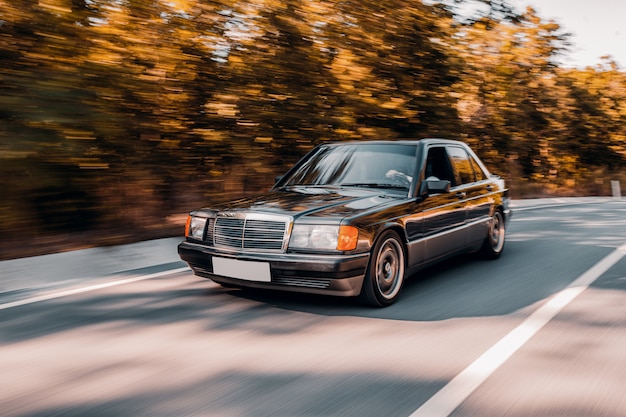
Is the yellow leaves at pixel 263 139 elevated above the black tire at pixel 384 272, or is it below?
above

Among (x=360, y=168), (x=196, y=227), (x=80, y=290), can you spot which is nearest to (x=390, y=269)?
(x=360, y=168)

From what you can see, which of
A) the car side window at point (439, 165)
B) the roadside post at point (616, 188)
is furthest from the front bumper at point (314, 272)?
the roadside post at point (616, 188)

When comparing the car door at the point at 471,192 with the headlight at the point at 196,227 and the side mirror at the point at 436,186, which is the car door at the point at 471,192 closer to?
the side mirror at the point at 436,186

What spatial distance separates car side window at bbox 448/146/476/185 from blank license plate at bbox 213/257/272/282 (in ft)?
9.42

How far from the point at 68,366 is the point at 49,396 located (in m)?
0.51

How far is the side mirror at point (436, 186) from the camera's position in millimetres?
5961

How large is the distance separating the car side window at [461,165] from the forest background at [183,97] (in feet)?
13.3

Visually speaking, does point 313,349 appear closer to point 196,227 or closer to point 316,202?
point 316,202

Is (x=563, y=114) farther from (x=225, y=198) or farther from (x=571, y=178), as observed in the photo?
(x=225, y=198)

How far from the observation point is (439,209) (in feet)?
20.6

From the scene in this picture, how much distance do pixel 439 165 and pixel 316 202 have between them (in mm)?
1855

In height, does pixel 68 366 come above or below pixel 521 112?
below

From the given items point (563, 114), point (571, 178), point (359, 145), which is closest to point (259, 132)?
point (359, 145)

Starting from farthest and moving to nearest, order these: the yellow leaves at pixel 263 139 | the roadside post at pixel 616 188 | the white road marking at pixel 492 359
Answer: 1. the roadside post at pixel 616 188
2. the yellow leaves at pixel 263 139
3. the white road marking at pixel 492 359
